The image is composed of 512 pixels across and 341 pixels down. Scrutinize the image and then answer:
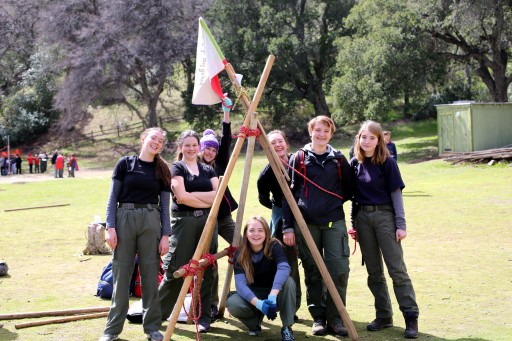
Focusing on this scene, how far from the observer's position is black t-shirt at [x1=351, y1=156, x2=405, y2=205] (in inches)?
251

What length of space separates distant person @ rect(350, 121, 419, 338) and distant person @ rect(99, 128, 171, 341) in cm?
183

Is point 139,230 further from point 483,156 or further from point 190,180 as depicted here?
point 483,156

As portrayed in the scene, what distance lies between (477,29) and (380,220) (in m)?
29.2

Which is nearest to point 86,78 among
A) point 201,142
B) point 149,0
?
point 149,0

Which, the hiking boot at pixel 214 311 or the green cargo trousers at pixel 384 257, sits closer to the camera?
the green cargo trousers at pixel 384 257

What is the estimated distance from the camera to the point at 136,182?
6.23m

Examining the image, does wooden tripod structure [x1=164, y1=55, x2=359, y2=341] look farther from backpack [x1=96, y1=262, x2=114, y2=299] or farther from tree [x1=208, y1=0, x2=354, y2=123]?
tree [x1=208, y1=0, x2=354, y2=123]

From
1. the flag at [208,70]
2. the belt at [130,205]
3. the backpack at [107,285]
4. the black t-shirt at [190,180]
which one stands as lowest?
the backpack at [107,285]

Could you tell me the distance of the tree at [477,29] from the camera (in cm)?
3167

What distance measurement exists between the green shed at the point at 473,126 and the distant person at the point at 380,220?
970 inches

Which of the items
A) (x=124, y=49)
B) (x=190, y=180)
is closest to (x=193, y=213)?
(x=190, y=180)

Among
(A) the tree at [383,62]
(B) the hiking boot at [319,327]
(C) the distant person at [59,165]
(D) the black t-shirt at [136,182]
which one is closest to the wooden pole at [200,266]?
(D) the black t-shirt at [136,182]

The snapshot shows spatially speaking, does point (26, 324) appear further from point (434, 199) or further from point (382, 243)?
point (434, 199)

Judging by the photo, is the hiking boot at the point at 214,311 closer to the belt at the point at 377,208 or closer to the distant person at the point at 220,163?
the distant person at the point at 220,163
